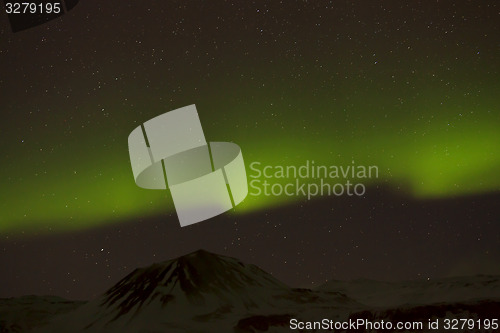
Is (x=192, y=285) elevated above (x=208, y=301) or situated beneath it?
elevated above

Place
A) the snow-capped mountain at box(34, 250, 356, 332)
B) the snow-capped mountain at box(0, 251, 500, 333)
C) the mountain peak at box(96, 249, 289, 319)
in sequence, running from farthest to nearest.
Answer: the mountain peak at box(96, 249, 289, 319) → the snow-capped mountain at box(34, 250, 356, 332) → the snow-capped mountain at box(0, 251, 500, 333)

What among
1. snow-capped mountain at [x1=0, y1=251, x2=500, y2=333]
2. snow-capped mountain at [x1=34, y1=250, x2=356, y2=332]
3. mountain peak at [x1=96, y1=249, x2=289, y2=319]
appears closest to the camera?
snow-capped mountain at [x1=0, y1=251, x2=500, y2=333]

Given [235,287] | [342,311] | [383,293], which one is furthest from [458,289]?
[235,287]

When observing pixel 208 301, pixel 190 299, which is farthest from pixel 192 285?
Answer: pixel 208 301

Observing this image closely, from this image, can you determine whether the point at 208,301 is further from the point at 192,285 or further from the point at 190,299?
the point at 192,285

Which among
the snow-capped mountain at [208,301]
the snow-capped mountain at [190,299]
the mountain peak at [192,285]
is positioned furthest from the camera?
the mountain peak at [192,285]

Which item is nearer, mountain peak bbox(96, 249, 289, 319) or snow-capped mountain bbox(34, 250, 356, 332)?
snow-capped mountain bbox(34, 250, 356, 332)

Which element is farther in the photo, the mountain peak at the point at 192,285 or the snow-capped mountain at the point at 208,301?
the mountain peak at the point at 192,285

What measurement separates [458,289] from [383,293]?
8782mm

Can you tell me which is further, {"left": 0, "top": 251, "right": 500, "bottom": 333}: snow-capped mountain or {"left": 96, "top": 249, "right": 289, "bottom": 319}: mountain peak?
{"left": 96, "top": 249, "right": 289, "bottom": 319}: mountain peak

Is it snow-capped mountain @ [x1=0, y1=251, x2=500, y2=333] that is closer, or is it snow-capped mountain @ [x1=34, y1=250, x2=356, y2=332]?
snow-capped mountain @ [x1=0, y1=251, x2=500, y2=333]

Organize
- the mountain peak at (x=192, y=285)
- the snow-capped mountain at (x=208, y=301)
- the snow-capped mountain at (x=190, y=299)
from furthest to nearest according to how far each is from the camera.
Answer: the mountain peak at (x=192, y=285) < the snow-capped mountain at (x=190, y=299) < the snow-capped mountain at (x=208, y=301)

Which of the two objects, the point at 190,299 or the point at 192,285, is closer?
the point at 190,299

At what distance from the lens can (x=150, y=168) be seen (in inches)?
436
